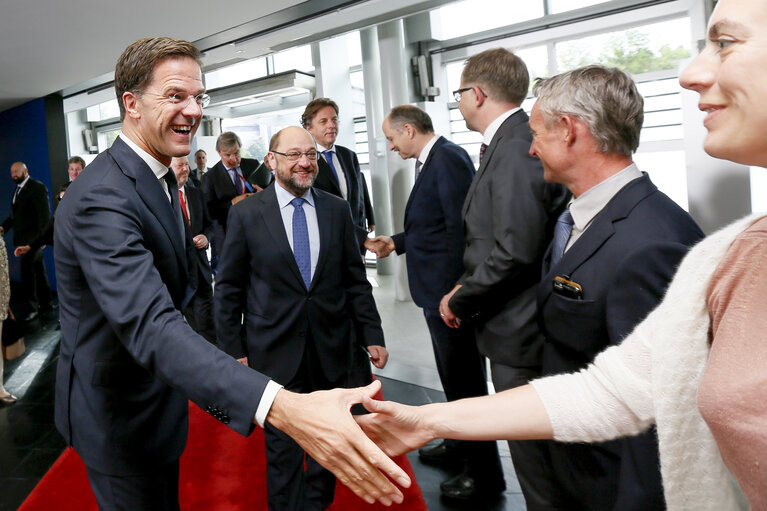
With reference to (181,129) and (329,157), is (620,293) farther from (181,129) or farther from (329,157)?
(329,157)

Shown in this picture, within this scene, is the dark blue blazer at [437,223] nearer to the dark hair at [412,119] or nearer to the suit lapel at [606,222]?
the dark hair at [412,119]

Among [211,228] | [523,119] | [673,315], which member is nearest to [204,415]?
[211,228]

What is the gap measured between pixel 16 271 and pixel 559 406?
12587 millimetres

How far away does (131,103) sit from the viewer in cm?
162

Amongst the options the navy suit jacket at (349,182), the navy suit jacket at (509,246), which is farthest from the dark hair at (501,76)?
the navy suit jacket at (349,182)

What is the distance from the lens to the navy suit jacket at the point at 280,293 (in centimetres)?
245

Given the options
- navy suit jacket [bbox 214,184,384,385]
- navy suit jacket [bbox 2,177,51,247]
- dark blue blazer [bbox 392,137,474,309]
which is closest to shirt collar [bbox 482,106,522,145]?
dark blue blazer [bbox 392,137,474,309]

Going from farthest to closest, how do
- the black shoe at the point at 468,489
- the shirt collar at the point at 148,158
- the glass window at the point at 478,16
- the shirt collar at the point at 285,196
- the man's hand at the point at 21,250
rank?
the man's hand at the point at 21,250 < the glass window at the point at 478,16 < the black shoe at the point at 468,489 < the shirt collar at the point at 285,196 < the shirt collar at the point at 148,158

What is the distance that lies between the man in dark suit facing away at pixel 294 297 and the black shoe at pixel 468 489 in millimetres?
609

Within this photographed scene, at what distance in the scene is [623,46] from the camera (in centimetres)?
498

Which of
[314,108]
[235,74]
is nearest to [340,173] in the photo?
[314,108]

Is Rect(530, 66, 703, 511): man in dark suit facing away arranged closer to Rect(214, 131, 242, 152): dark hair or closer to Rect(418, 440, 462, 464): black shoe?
Rect(418, 440, 462, 464): black shoe

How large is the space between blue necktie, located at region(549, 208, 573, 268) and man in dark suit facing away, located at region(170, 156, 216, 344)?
3.43m

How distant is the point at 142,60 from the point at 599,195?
1.40 m
